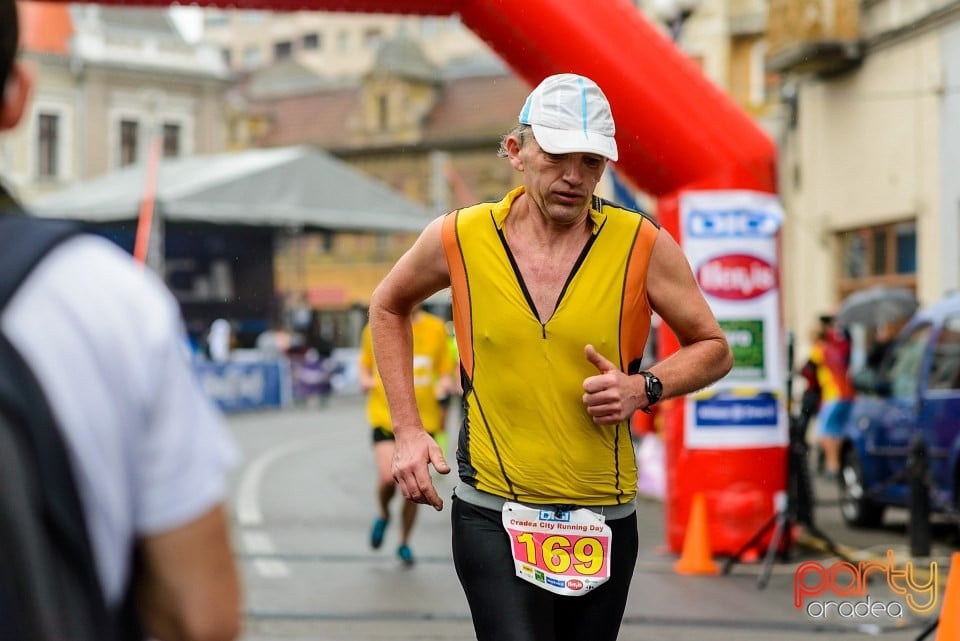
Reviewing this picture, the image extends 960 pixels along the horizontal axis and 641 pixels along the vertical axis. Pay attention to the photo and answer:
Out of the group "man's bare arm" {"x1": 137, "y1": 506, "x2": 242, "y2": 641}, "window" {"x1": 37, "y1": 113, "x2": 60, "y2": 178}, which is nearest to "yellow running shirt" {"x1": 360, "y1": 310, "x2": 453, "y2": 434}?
"man's bare arm" {"x1": 137, "y1": 506, "x2": 242, "y2": 641}

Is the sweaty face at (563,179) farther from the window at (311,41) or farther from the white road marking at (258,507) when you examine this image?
the window at (311,41)

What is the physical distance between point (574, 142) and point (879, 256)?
21.3 meters

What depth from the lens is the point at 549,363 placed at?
4.01 m

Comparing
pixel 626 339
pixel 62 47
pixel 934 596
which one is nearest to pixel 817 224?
pixel 934 596

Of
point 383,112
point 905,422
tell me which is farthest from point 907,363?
point 383,112

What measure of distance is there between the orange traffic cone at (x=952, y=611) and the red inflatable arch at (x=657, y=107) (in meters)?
3.50

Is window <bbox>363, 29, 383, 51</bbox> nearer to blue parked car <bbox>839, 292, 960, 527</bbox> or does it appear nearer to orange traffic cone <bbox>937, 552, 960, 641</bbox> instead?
blue parked car <bbox>839, 292, 960, 527</bbox>

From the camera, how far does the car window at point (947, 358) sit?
12125mm

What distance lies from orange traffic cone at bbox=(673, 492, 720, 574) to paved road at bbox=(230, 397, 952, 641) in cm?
13

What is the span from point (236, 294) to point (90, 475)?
50254mm

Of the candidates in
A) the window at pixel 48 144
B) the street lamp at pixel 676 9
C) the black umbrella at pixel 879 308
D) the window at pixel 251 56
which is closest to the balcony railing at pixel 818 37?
the black umbrella at pixel 879 308

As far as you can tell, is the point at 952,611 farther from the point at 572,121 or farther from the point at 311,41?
the point at 311,41

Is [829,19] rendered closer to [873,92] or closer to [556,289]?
[873,92]

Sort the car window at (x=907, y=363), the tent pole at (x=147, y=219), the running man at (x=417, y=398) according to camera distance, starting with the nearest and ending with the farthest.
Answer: the running man at (x=417, y=398) → the car window at (x=907, y=363) → the tent pole at (x=147, y=219)
